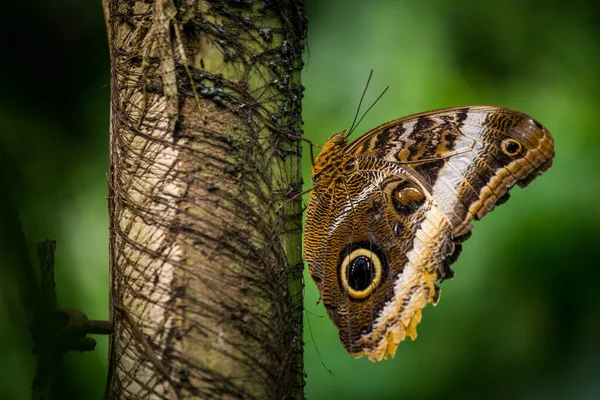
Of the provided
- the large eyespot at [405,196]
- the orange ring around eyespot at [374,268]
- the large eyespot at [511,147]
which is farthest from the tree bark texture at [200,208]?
the large eyespot at [511,147]

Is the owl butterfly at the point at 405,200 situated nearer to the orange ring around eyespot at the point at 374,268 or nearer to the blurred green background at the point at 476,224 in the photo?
the orange ring around eyespot at the point at 374,268

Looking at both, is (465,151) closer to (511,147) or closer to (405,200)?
(511,147)

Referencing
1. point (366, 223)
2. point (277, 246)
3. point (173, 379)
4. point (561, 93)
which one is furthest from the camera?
point (561, 93)

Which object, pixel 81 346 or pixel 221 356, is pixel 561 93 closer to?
pixel 221 356

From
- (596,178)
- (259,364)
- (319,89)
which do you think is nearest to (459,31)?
(319,89)

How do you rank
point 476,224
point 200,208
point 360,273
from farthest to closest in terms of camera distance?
point 476,224 → point 360,273 → point 200,208

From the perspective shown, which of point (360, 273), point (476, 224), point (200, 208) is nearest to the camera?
point (200, 208)

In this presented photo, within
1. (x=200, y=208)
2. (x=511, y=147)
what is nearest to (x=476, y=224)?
(x=511, y=147)
